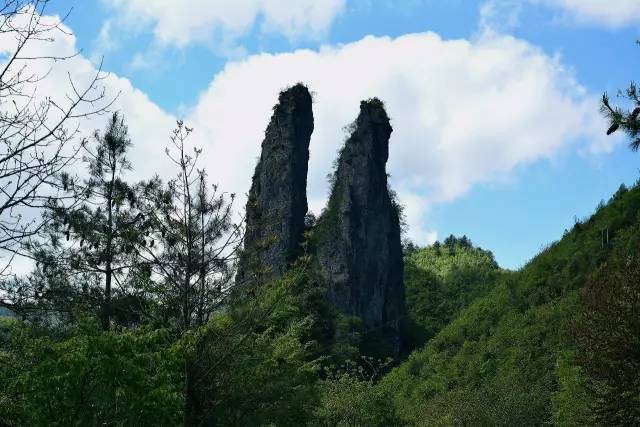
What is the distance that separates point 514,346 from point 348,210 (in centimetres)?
3917

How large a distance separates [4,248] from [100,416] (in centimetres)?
498

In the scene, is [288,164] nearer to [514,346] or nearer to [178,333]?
[514,346]

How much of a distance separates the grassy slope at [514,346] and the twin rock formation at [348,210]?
21.3 m

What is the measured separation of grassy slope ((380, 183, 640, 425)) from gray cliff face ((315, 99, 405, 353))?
20680 mm

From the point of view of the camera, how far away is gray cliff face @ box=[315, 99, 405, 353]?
250 ft

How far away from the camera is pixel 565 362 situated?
31500mm

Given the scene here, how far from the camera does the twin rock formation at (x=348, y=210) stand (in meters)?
75.7

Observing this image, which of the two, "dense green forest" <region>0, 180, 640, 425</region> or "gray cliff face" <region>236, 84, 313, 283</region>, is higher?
"gray cliff face" <region>236, 84, 313, 283</region>

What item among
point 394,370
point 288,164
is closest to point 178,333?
point 394,370

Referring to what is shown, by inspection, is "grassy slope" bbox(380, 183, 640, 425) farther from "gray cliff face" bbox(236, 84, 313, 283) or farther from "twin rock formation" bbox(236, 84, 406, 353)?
"gray cliff face" bbox(236, 84, 313, 283)

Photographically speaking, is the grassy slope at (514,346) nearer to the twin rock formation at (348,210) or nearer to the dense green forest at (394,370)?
the dense green forest at (394,370)

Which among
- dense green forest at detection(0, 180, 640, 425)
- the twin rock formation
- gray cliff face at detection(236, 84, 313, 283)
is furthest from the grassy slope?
gray cliff face at detection(236, 84, 313, 283)

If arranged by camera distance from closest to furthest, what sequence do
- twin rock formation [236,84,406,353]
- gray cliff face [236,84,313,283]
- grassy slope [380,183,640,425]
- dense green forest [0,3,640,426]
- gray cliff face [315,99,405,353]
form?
dense green forest [0,3,640,426] → grassy slope [380,183,640,425] → gray cliff face [236,84,313,283] → twin rock formation [236,84,406,353] → gray cliff face [315,99,405,353]

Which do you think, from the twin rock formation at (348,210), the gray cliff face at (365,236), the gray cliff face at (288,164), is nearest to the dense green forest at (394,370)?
the gray cliff face at (365,236)
